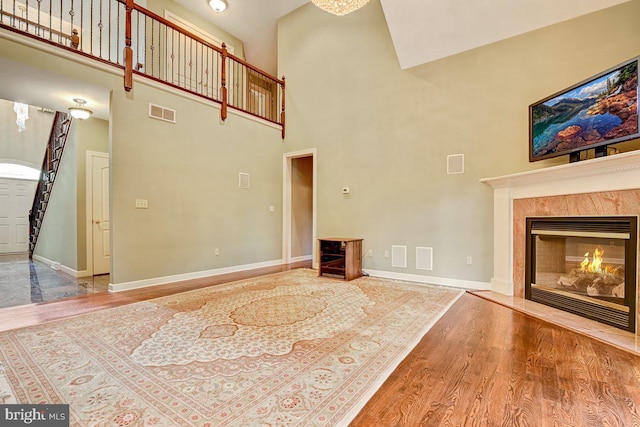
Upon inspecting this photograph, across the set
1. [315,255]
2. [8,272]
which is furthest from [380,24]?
[8,272]

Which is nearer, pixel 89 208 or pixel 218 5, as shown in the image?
pixel 89 208

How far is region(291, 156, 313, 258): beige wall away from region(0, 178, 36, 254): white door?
832cm

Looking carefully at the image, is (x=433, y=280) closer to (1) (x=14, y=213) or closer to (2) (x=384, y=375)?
(2) (x=384, y=375)

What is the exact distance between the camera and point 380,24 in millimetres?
4914

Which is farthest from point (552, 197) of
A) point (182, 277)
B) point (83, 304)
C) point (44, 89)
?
point (44, 89)

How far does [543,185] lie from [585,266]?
96 centimetres

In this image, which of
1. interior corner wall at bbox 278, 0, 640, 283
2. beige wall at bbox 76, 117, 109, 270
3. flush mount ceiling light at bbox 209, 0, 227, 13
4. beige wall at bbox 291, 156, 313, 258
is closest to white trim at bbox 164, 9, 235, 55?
flush mount ceiling light at bbox 209, 0, 227, 13

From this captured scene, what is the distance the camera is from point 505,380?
1757mm

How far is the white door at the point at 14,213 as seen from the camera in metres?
8.11

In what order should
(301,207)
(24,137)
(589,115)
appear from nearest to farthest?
(589,115) < (301,207) < (24,137)

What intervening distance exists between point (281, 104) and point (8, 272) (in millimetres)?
→ 5994

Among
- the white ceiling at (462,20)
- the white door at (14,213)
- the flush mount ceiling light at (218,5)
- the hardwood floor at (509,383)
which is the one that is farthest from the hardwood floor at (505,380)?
the white door at (14,213)

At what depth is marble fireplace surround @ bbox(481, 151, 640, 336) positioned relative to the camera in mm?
2545

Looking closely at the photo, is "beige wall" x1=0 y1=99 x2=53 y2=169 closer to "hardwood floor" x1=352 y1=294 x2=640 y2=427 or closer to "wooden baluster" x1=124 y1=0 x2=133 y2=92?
"wooden baluster" x1=124 y1=0 x2=133 y2=92
